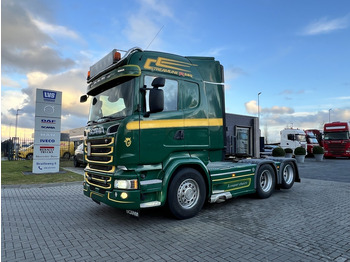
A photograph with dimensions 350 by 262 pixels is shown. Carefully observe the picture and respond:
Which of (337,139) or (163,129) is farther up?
(337,139)

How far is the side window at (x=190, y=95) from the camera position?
5.47 m

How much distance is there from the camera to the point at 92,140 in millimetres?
5285

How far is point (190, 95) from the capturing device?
219 inches

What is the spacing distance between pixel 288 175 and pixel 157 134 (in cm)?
551

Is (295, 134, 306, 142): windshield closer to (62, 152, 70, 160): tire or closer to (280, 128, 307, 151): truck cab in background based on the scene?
(280, 128, 307, 151): truck cab in background

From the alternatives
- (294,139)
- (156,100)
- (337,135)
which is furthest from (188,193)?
(337,135)

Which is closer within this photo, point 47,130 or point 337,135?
point 47,130

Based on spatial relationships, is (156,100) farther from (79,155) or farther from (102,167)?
(79,155)

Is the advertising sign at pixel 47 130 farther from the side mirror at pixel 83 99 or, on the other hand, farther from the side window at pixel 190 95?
the side window at pixel 190 95

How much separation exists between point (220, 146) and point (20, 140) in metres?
23.0

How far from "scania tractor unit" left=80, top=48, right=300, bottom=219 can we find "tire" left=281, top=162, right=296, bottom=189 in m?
2.37

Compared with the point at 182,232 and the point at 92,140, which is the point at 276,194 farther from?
the point at 92,140

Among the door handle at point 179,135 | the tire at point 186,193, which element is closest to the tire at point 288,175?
the tire at point 186,193

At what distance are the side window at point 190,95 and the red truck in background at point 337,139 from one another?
2410 centimetres
